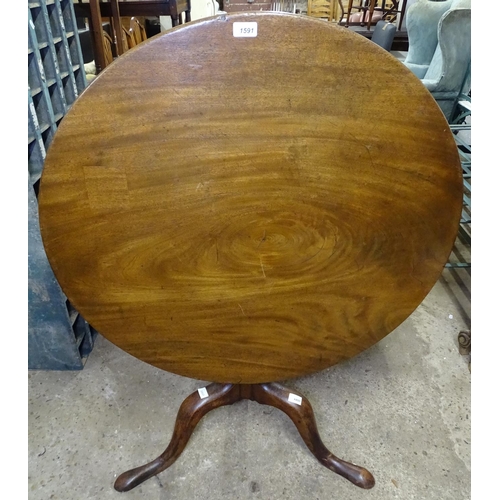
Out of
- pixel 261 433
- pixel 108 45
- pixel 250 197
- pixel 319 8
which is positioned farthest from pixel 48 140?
pixel 319 8

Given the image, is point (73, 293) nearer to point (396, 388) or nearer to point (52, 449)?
point (52, 449)

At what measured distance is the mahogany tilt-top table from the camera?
731mm

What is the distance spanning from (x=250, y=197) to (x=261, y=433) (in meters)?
0.93

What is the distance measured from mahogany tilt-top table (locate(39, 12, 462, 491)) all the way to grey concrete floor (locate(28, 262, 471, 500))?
479 millimetres

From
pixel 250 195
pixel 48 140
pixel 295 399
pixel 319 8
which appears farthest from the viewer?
pixel 319 8

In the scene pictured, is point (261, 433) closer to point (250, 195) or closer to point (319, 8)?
point (250, 195)

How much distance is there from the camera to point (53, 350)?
158 cm

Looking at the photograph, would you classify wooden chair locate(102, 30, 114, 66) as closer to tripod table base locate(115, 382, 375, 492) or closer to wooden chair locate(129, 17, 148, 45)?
wooden chair locate(129, 17, 148, 45)

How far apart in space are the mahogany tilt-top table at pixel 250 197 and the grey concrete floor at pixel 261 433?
18.9 inches

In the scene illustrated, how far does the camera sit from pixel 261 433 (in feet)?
4.65

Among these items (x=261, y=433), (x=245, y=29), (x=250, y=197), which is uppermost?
(x=245, y=29)

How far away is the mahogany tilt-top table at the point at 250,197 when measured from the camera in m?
0.73

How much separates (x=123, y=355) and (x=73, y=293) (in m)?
0.87

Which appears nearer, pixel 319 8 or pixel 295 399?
pixel 295 399
